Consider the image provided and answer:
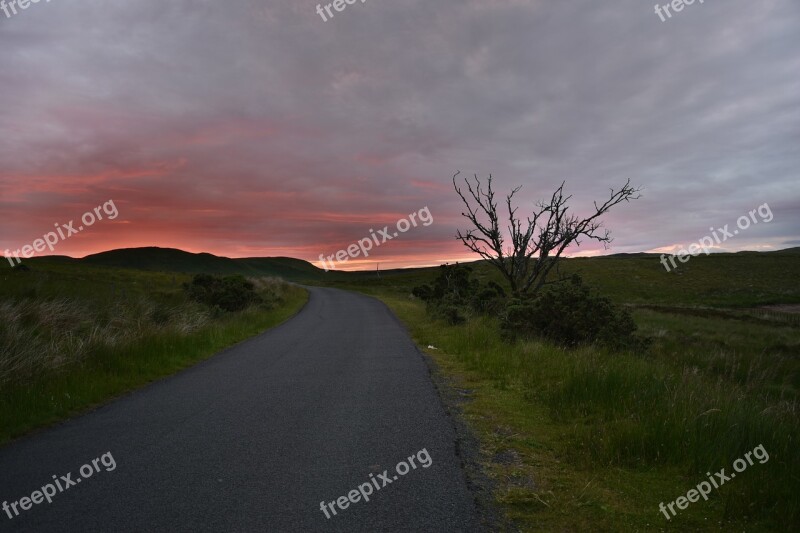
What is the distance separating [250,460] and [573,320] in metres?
10.1

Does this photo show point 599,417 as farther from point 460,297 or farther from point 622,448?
point 460,297

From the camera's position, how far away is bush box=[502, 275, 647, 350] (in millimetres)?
12656

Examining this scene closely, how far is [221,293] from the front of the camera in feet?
82.3

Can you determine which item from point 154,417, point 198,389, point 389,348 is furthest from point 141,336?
point 389,348

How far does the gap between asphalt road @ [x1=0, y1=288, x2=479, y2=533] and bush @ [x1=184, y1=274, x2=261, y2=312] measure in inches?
639

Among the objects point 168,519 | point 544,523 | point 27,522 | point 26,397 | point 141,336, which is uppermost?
point 141,336

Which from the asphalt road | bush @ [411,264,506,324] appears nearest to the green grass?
the asphalt road

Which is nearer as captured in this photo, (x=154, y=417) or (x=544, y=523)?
(x=544, y=523)

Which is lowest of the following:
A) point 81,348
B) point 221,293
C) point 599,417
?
point 599,417

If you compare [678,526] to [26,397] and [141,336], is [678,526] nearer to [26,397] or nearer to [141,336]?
[26,397]

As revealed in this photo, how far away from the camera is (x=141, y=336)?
37.0 feet

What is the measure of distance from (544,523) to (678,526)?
1039 mm

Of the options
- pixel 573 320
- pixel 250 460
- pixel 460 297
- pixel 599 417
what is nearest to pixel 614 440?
pixel 599 417

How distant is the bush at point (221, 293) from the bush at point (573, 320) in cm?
1597
